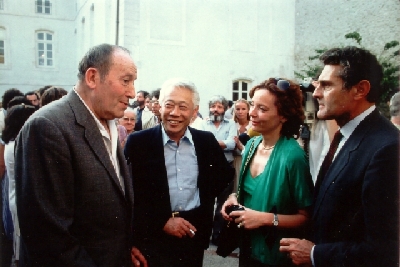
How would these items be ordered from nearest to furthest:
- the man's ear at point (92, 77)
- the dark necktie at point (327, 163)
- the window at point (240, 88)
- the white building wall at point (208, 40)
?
the man's ear at point (92, 77)
the dark necktie at point (327, 163)
the white building wall at point (208, 40)
the window at point (240, 88)

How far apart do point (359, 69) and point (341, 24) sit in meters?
14.0

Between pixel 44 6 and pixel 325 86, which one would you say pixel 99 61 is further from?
pixel 44 6

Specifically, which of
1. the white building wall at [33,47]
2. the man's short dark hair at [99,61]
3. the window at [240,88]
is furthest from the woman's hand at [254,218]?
the white building wall at [33,47]

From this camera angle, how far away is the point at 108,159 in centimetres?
167

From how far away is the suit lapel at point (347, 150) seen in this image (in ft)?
5.54

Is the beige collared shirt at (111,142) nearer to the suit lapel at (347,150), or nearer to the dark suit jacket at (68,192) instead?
the dark suit jacket at (68,192)

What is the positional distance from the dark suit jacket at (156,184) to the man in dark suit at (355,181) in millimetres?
733

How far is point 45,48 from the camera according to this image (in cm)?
1709

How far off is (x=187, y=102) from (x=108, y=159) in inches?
35.5

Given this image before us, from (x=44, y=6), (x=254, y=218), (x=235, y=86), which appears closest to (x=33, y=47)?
(x=44, y=6)

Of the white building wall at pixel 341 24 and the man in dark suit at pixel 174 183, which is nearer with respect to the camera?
the man in dark suit at pixel 174 183

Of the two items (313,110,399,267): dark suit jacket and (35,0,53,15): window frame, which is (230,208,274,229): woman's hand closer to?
(313,110,399,267): dark suit jacket

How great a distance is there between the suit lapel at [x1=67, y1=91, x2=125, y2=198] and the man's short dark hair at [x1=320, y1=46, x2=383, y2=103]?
3.99 feet

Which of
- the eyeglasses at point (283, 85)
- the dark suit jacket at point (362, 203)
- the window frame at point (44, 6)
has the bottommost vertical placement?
the dark suit jacket at point (362, 203)
